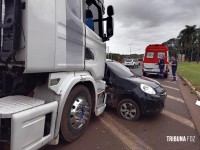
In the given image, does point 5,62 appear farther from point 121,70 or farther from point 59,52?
point 121,70

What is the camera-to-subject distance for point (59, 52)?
3332 millimetres

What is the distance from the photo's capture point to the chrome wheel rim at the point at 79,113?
395 cm

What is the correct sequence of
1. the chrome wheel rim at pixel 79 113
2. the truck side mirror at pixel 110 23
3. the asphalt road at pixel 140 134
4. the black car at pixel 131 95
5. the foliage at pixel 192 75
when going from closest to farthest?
the chrome wheel rim at pixel 79 113, the asphalt road at pixel 140 134, the truck side mirror at pixel 110 23, the black car at pixel 131 95, the foliage at pixel 192 75

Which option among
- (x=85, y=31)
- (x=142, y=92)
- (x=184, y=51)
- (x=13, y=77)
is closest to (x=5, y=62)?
(x=13, y=77)

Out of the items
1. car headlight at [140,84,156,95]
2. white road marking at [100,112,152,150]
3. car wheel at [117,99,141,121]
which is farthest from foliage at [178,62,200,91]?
white road marking at [100,112,152,150]

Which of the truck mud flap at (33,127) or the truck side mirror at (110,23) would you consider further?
the truck side mirror at (110,23)

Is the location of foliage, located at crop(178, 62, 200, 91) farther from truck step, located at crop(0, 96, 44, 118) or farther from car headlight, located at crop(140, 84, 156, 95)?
truck step, located at crop(0, 96, 44, 118)

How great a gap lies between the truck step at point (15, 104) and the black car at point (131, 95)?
292cm

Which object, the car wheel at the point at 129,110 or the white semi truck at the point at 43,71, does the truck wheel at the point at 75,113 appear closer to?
the white semi truck at the point at 43,71

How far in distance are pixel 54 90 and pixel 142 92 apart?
9.00 ft

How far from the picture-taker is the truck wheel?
376 cm

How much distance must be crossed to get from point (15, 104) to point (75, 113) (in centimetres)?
133

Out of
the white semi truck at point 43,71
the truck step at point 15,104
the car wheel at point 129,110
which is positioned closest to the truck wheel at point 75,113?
the white semi truck at point 43,71

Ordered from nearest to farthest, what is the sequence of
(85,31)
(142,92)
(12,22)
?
1. (12,22)
2. (85,31)
3. (142,92)
